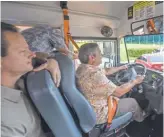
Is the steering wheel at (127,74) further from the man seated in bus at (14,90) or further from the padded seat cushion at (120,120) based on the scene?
the man seated in bus at (14,90)

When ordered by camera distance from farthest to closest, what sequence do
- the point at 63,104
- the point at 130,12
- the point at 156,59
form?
1. the point at 130,12
2. the point at 156,59
3. the point at 63,104

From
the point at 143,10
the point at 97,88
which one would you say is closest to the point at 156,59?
the point at 143,10

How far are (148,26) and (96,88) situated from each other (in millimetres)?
1252

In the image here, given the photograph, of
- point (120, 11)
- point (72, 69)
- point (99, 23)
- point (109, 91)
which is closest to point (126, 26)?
point (120, 11)

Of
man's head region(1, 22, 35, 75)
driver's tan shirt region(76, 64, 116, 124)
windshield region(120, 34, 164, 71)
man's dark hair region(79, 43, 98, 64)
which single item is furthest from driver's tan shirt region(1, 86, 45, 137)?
windshield region(120, 34, 164, 71)

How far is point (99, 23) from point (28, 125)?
6.36 ft

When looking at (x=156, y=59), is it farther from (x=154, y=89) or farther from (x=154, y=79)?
(x=154, y=89)

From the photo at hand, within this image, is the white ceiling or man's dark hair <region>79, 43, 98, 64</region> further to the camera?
the white ceiling

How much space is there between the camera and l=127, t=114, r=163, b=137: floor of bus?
2.06 meters

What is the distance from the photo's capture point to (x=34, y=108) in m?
1.19

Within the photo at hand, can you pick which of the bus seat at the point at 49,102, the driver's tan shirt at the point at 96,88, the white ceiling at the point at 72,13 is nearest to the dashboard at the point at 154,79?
the driver's tan shirt at the point at 96,88

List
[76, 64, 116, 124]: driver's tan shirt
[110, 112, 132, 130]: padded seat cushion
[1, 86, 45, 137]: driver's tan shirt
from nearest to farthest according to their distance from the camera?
[1, 86, 45, 137]: driver's tan shirt
[76, 64, 116, 124]: driver's tan shirt
[110, 112, 132, 130]: padded seat cushion

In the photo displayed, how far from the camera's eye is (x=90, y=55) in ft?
5.83

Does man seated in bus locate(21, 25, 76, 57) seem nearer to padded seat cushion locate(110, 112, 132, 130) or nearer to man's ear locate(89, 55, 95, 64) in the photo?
man's ear locate(89, 55, 95, 64)
